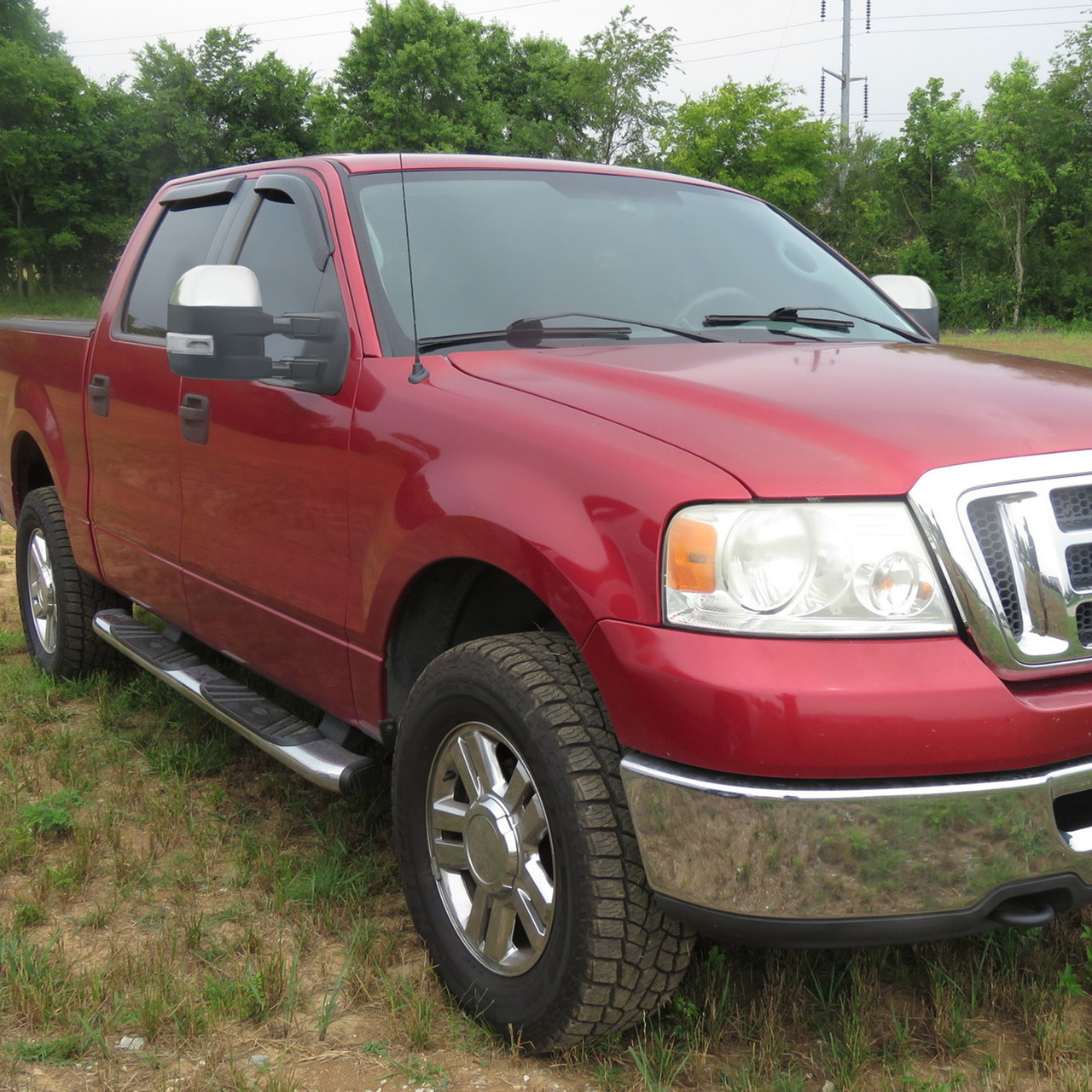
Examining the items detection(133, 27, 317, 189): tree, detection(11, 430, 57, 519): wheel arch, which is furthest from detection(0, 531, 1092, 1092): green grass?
detection(133, 27, 317, 189): tree

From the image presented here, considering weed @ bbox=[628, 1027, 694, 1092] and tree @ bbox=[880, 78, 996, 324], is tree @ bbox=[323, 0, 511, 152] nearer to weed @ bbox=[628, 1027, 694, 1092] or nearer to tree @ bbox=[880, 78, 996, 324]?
tree @ bbox=[880, 78, 996, 324]

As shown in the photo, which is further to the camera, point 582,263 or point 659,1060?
point 582,263

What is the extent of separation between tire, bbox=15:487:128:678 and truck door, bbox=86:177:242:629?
415mm

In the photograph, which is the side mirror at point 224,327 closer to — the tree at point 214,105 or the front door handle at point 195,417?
the front door handle at point 195,417

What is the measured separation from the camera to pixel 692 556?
2.06m

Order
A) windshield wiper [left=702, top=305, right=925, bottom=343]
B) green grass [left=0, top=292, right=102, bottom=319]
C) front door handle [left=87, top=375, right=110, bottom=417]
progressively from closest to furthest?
windshield wiper [left=702, top=305, right=925, bottom=343], front door handle [left=87, top=375, right=110, bottom=417], green grass [left=0, top=292, right=102, bottom=319]

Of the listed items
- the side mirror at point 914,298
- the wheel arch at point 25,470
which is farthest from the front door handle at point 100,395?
the side mirror at point 914,298

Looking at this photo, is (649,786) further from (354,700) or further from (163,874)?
(163,874)

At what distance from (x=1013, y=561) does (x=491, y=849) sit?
3.64 feet

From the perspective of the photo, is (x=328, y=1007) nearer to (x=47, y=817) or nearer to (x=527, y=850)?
(x=527, y=850)

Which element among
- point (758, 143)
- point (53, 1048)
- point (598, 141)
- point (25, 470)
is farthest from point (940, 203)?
point (53, 1048)

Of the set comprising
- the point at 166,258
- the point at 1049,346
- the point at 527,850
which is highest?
the point at 166,258

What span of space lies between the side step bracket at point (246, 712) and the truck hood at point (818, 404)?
996 millimetres

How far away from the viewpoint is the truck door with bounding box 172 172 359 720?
2984 mm
